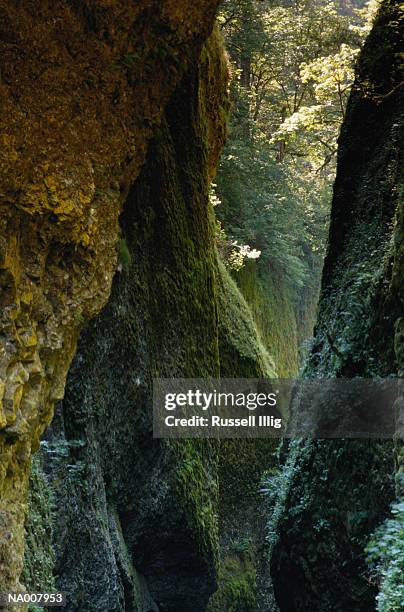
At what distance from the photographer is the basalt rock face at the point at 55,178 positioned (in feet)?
14.3

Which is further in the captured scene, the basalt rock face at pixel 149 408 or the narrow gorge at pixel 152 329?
the basalt rock face at pixel 149 408

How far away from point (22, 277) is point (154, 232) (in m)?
4.37

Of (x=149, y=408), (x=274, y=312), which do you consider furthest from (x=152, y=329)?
(x=274, y=312)

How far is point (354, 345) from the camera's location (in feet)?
26.0

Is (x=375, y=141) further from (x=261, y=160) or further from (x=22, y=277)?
(x=22, y=277)

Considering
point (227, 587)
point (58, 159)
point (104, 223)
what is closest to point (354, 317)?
point (104, 223)

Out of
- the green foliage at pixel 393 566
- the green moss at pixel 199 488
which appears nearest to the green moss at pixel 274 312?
the green moss at pixel 199 488
